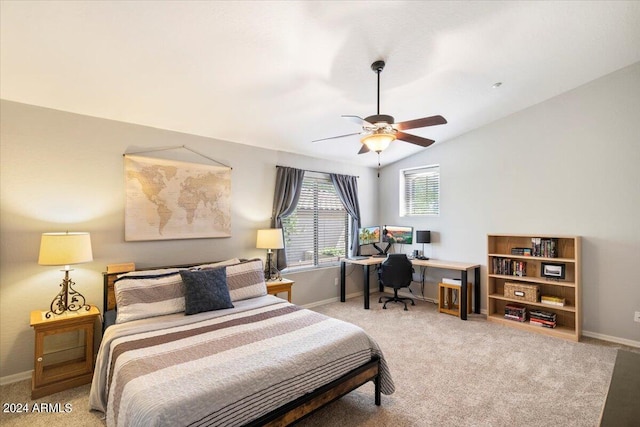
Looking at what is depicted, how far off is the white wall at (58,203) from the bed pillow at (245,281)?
0.75m

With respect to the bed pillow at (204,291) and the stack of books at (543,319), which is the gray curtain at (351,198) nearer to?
the stack of books at (543,319)

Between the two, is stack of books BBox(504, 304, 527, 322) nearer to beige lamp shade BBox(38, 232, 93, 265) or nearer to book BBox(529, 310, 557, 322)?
book BBox(529, 310, 557, 322)

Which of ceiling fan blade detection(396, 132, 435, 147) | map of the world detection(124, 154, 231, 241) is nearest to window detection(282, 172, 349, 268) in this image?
map of the world detection(124, 154, 231, 241)

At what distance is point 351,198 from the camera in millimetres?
5605

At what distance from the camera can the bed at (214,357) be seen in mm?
1575

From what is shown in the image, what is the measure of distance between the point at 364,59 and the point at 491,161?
2.95 metres

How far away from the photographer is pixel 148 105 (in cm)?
303

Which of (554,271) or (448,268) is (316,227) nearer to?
(448,268)

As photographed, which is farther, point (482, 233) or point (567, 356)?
point (482, 233)

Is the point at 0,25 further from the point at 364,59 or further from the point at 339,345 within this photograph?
the point at 339,345

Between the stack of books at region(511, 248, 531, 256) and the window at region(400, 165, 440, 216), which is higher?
the window at region(400, 165, 440, 216)

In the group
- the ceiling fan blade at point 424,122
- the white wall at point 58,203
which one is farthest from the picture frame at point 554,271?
the white wall at point 58,203

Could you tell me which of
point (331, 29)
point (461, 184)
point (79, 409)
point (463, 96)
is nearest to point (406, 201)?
point (461, 184)

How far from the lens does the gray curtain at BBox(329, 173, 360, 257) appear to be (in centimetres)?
541
